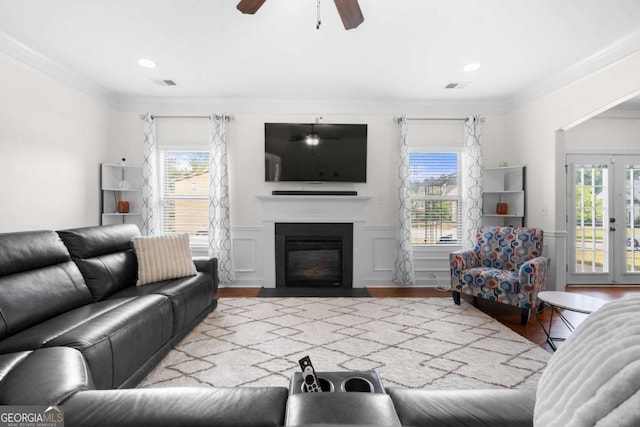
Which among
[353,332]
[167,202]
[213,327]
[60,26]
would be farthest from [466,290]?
[60,26]

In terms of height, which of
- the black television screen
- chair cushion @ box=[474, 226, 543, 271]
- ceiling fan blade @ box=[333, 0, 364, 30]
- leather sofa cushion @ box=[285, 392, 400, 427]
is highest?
ceiling fan blade @ box=[333, 0, 364, 30]

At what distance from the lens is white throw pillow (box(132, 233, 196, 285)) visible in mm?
2951

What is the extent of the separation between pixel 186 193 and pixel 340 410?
4518 millimetres

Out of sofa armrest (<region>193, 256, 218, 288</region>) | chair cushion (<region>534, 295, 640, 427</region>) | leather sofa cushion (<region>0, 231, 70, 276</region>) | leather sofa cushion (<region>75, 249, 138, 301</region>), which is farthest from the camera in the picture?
sofa armrest (<region>193, 256, 218, 288</region>)

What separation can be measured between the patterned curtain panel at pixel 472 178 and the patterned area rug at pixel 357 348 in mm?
1338

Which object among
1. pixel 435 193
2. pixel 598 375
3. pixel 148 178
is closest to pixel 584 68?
pixel 435 193

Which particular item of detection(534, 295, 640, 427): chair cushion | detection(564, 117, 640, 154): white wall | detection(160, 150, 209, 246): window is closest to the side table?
detection(534, 295, 640, 427): chair cushion

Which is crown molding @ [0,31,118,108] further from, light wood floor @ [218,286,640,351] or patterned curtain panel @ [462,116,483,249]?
patterned curtain panel @ [462,116,483,249]

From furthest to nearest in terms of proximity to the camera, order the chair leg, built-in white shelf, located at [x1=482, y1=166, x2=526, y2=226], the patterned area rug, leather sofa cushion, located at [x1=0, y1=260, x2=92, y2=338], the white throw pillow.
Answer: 1. built-in white shelf, located at [x1=482, y1=166, x2=526, y2=226]
2. the chair leg
3. the white throw pillow
4. the patterned area rug
5. leather sofa cushion, located at [x1=0, y1=260, x2=92, y2=338]

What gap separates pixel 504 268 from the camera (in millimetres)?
3791

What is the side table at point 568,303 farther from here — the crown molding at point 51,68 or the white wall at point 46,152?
the crown molding at point 51,68

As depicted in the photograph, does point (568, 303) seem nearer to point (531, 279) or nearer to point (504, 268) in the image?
point (531, 279)

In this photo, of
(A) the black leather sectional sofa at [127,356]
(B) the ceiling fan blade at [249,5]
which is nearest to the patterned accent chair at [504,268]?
(A) the black leather sectional sofa at [127,356]

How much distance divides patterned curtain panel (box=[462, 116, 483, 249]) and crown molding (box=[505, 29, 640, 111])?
0.64 metres
